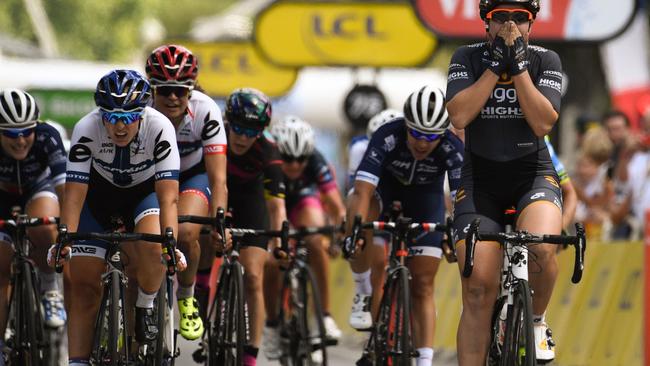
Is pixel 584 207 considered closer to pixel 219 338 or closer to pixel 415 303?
pixel 415 303

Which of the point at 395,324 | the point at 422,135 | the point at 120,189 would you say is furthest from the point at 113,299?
the point at 422,135

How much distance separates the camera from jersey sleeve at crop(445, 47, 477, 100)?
8516mm

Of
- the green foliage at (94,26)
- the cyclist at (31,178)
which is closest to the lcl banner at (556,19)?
the cyclist at (31,178)

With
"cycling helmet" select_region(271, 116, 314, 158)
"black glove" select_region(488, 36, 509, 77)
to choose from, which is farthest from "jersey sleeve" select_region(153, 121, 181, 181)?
"cycling helmet" select_region(271, 116, 314, 158)

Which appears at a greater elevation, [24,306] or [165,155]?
[165,155]

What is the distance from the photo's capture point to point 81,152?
934 centimetres

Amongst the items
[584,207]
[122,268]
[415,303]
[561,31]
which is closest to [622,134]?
[584,207]

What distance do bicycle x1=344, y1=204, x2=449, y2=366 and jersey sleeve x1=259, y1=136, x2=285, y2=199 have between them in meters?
1.25

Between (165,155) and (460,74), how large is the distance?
193 cm

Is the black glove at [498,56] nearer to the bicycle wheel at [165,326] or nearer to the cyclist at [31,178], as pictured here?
the bicycle wheel at [165,326]

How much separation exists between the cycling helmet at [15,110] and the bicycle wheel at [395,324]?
2.77 meters

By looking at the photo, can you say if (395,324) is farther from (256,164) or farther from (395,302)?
(256,164)

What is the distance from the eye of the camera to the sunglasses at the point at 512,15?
330 inches

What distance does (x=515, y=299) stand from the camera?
8.38 meters
